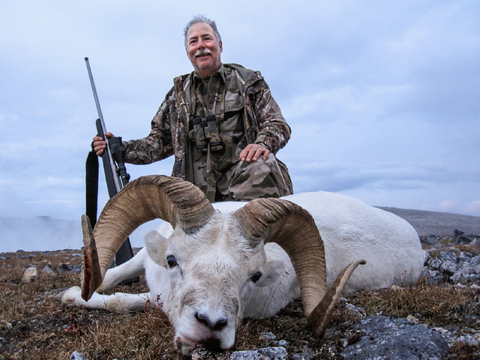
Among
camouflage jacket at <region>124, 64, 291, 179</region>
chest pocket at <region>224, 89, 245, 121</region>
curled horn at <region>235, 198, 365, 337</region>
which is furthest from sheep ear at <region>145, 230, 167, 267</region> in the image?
chest pocket at <region>224, 89, 245, 121</region>

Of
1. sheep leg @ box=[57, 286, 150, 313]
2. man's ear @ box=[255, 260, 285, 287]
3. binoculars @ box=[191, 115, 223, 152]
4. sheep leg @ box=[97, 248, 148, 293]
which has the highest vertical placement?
binoculars @ box=[191, 115, 223, 152]

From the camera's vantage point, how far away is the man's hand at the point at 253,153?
639 centimetres

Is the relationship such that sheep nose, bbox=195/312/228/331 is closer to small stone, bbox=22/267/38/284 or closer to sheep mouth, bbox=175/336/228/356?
sheep mouth, bbox=175/336/228/356

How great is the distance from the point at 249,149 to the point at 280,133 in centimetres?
97

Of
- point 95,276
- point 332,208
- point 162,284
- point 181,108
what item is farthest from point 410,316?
point 181,108

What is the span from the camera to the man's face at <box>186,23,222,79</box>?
767 cm

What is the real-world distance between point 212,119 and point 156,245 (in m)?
3.88

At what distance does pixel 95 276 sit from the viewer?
12.0ft

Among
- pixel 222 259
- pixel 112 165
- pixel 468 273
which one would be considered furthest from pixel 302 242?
pixel 112 165

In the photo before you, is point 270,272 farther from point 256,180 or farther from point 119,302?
point 256,180

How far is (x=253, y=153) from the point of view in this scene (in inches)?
254

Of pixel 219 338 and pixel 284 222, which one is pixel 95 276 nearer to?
pixel 219 338

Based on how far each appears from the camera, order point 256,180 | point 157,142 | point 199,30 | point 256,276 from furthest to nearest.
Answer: point 157,142 < point 199,30 < point 256,180 < point 256,276

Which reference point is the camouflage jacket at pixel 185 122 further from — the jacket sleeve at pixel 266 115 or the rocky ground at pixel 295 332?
the rocky ground at pixel 295 332
